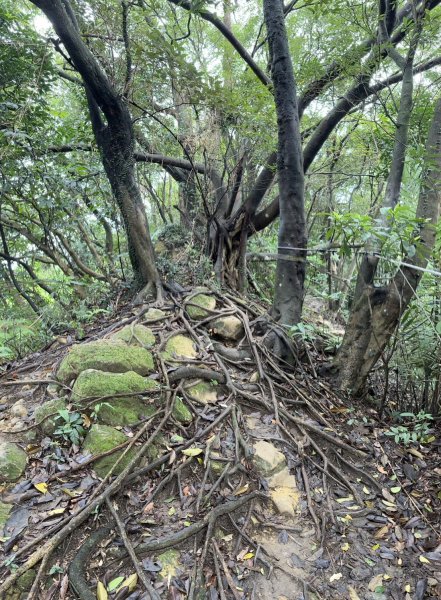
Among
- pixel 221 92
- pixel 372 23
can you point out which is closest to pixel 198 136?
pixel 221 92

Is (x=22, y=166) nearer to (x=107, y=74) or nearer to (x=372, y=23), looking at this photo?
(x=107, y=74)

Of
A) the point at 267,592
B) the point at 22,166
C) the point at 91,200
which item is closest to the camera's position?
the point at 267,592

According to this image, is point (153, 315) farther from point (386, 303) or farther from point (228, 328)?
point (386, 303)

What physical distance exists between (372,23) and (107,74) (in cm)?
368

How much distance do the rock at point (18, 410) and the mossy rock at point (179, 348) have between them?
A: 1323mm

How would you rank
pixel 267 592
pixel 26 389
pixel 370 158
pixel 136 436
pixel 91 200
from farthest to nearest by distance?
pixel 370 158 < pixel 91 200 < pixel 26 389 < pixel 136 436 < pixel 267 592

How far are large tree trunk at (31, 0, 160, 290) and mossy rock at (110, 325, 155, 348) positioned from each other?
1.22m

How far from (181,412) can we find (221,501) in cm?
85

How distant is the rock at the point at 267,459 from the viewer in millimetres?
3076

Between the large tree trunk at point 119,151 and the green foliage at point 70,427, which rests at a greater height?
the large tree trunk at point 119,151

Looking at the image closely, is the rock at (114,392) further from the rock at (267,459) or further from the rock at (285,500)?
the rock at (285,500)

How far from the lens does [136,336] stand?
3.97m

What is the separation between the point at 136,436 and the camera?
2820 millimetres

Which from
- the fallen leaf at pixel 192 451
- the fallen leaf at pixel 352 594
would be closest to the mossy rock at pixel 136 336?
the fallen leaf at pixel 192 451
